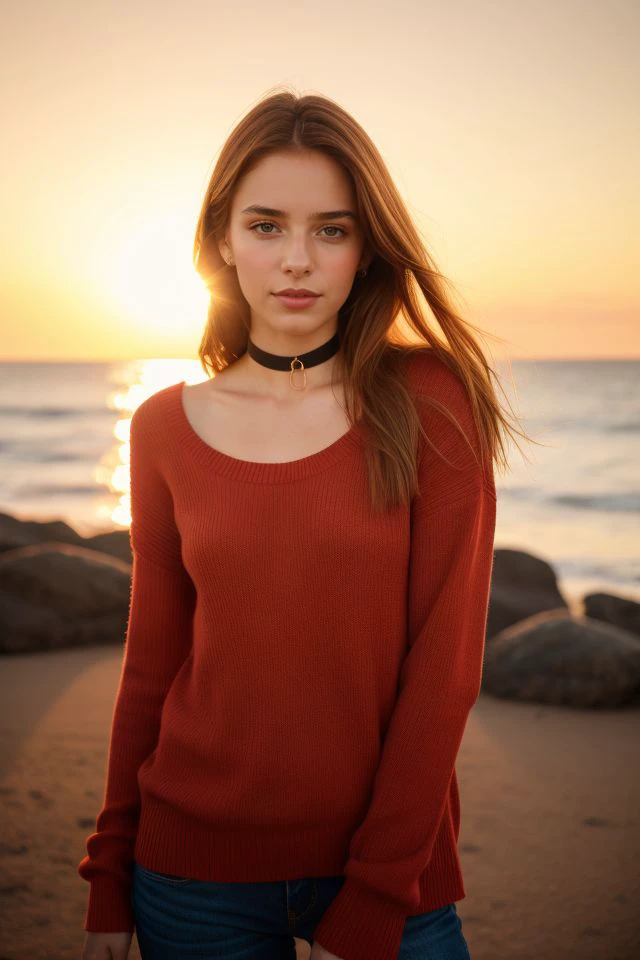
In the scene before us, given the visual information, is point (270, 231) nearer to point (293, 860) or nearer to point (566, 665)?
point (293, 860)

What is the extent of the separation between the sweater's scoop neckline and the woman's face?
0.26 meters

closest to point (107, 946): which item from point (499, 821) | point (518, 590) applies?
point (499, 821)

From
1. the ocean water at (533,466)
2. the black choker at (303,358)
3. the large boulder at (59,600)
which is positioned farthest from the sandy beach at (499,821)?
the black choker at (303,358)

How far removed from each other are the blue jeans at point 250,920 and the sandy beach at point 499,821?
3.70 ft

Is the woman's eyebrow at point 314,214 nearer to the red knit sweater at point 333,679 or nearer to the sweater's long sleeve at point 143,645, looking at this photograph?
the red knit sweater at point 333,679

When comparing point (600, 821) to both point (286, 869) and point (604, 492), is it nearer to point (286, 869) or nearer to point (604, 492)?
point (286, 869)

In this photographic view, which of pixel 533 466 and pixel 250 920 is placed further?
pixel 533 466

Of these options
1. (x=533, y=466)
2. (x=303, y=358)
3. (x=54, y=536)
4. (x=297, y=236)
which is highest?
(x=297, y=236)

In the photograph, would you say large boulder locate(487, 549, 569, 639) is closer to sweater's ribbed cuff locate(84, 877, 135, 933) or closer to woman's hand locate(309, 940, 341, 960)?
sweater's ribbed cuff locate(84, 877, 135, 933)

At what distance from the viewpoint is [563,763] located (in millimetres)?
3941

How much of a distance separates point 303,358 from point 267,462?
259mm

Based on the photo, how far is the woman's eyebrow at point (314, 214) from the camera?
6.10ft

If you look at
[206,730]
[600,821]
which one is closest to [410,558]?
[206,730]

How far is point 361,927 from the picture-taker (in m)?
1.65
